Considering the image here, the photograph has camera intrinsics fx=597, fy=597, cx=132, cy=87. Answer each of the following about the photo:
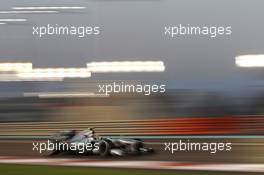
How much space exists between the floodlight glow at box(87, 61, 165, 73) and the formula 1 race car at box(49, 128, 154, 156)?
1.47 ft

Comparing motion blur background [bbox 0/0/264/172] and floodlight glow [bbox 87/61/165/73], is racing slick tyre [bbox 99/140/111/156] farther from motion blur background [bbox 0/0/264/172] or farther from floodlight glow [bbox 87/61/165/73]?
floodlight glow [bbox 87/61/165/73]

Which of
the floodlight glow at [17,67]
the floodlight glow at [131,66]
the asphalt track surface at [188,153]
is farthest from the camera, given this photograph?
the floodlight glow at [17,67]

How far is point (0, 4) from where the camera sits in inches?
175

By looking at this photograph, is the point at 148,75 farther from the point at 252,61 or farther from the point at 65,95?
the point at 252,61

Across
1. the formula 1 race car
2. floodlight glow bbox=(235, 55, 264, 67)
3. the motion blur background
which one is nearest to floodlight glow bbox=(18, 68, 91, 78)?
the motion blur background

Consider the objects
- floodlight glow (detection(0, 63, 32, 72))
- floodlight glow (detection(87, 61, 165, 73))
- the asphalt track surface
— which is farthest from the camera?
floodlight glow (detection(0, 63, 32, 72))

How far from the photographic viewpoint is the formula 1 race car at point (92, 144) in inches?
165

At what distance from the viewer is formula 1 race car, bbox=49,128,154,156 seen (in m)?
4.18

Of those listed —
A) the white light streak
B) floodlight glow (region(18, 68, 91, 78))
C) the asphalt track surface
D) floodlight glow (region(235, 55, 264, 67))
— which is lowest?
the asphalt track surface

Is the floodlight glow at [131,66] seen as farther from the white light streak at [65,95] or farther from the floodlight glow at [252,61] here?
the floodlight glow at [252,61]

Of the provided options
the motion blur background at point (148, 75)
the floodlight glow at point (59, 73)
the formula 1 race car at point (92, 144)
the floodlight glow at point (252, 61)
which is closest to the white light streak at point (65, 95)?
the motion blur background at point (148, 75)

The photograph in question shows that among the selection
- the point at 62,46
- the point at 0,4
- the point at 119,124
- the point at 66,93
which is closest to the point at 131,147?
the point at 119,124

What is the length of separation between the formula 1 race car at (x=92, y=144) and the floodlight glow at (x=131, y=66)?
0.45 meters

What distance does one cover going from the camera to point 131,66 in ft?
13.7
